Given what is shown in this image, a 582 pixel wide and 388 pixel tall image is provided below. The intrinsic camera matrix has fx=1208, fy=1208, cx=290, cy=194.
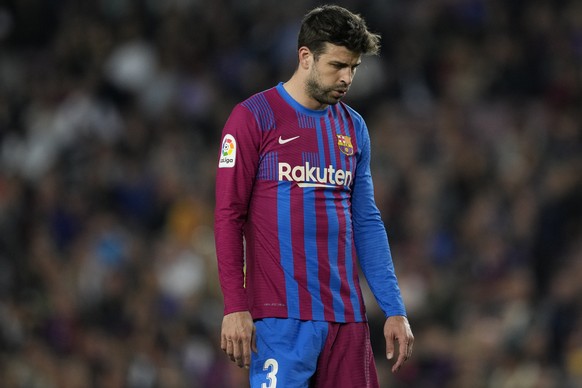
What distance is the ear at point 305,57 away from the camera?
445cm

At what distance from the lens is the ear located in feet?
14.6

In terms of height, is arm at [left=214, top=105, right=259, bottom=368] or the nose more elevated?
the nose

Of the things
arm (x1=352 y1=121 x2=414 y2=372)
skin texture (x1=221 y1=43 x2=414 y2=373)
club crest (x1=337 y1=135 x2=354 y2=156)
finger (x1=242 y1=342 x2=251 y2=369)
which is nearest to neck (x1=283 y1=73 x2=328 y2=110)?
skin texture (x1=221 y1=43 x2=414 y2=373)

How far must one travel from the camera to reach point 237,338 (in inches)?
167

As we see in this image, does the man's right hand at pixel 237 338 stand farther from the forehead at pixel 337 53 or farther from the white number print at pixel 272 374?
the forehead at pixel 337 53

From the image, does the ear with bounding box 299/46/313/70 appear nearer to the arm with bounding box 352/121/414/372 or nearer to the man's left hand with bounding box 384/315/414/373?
the arm with bounding box 352/121/414/372

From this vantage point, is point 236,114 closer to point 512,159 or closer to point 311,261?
point 311,261

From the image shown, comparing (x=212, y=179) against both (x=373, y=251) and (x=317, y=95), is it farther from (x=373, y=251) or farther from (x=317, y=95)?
(x=317, y=95)

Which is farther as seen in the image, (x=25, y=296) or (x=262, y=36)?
(x=262, y=36)

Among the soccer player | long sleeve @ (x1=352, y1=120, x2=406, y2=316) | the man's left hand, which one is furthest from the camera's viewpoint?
long sleeve @ (x1=352, y1=120, x2=406, y2=316)

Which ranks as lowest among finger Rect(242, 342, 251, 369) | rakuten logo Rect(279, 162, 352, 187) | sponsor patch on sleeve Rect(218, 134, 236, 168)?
finger Rect(242, 342, 251, 369)

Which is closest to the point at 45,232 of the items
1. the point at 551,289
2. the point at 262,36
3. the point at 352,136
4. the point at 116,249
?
the point at 116,249

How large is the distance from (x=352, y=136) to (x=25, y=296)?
605 centimetres

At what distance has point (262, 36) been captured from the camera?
1174cm
